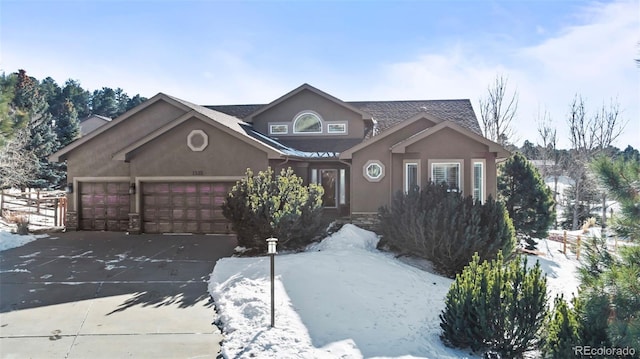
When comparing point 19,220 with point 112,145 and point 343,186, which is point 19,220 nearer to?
point 112,145

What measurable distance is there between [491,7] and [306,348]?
30.2 feet

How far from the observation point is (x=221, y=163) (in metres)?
14.3

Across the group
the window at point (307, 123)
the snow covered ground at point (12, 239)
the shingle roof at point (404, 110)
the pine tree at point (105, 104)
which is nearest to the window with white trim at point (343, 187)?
the window at point (307, 123)

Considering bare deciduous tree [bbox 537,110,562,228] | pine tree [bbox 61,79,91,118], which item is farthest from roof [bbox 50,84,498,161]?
pine tree [bbox 61,79,91,118]

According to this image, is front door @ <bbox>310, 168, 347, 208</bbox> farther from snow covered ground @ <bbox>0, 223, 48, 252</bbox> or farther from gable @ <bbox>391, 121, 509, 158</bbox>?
snow covered ground @ <bbox>0, 223, 48, 252</bbox>

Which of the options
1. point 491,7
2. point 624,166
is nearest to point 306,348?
point 624,166

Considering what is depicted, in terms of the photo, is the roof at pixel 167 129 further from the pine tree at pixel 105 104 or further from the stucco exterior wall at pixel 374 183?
the pine tree at pixel 105 104

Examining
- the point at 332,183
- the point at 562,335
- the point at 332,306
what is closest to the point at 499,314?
the point at 562,335

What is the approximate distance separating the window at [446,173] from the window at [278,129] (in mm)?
7566

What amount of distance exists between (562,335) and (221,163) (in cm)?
1160

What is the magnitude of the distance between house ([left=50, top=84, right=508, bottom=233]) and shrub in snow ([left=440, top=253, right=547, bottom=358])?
232 inches

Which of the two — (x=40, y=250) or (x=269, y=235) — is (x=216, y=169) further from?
(x=40, y=250)

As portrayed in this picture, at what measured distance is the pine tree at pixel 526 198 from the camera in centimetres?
1634

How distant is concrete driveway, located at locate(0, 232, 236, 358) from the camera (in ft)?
19.2
